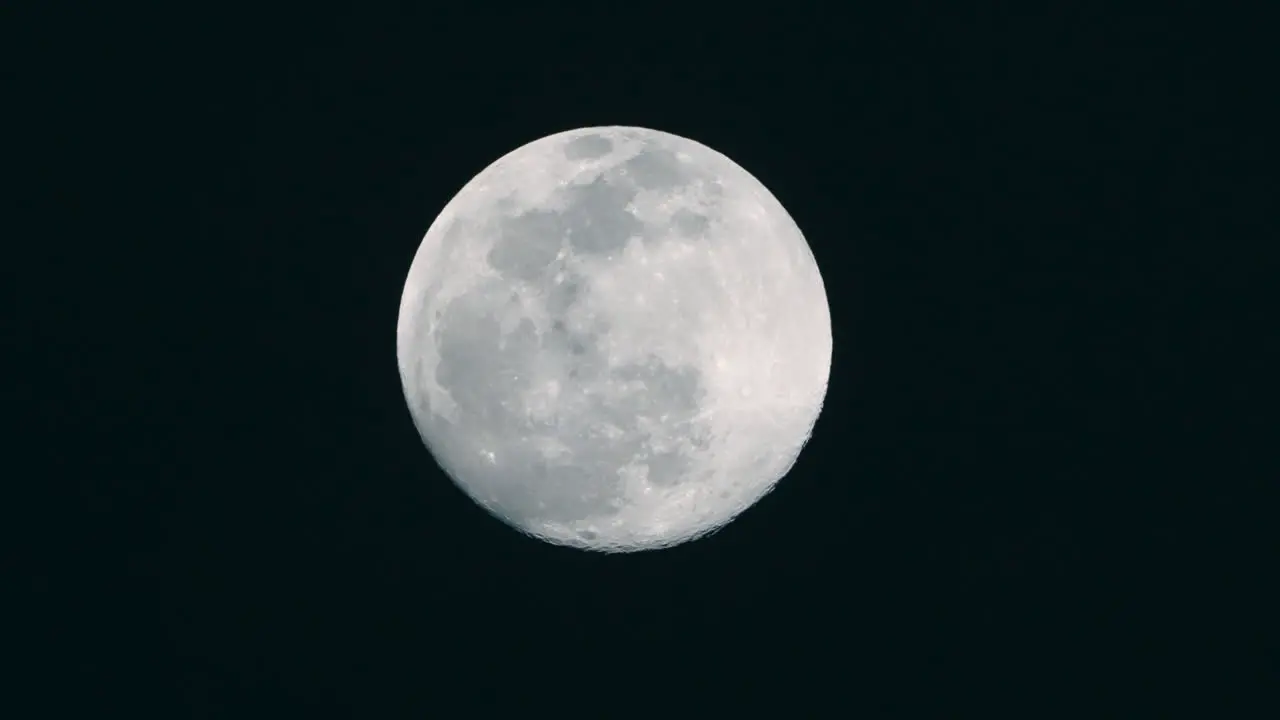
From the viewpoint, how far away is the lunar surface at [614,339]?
7.33 metres

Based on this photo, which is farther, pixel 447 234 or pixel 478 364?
pixel 447 234

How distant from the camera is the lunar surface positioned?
24.0 ft

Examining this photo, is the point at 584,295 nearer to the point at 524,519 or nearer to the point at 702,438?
the point at 702,438

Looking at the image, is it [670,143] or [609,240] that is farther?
[670,143]

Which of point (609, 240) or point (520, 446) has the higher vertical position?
point (609, 240)

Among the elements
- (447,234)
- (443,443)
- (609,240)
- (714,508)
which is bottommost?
(714,508)

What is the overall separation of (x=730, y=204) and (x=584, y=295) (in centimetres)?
133

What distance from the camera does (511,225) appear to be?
7.60 meters

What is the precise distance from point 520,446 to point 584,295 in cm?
115

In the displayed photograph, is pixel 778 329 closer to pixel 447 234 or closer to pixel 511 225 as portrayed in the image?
pixel 511 225

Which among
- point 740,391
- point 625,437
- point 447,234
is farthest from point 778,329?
point 447,234

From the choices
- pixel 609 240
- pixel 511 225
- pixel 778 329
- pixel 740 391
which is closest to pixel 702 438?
pixel 740 391

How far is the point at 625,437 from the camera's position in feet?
24.4

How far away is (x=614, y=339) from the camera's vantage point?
287 inches
